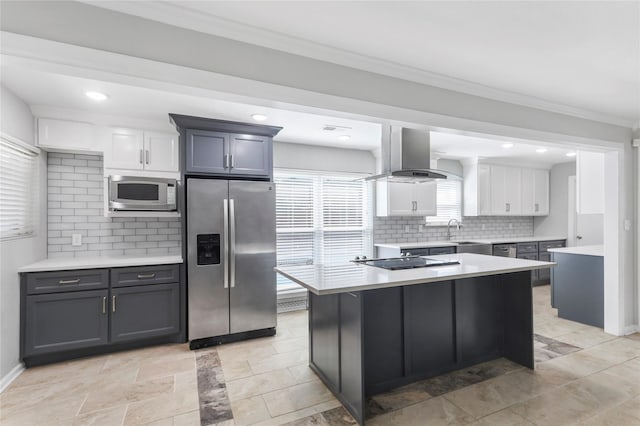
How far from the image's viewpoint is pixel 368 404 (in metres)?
2.34

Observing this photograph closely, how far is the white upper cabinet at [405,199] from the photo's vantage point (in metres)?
5.05

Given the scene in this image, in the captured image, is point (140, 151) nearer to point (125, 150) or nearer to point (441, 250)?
point (125, 150)

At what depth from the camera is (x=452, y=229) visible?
6.05 m

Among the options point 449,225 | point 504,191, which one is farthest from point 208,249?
point 504,191

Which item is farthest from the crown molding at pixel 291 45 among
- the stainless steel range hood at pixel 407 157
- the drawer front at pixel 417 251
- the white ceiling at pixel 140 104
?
the drawer front at pixel 417 251

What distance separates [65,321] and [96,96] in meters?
2.06

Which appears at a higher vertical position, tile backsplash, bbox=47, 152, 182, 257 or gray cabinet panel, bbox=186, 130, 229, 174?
gray cabinet panel, bbox=186, 130, 229, 174

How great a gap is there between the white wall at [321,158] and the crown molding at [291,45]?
250cm

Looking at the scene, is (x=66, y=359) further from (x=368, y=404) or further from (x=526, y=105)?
(x=526, y=105)

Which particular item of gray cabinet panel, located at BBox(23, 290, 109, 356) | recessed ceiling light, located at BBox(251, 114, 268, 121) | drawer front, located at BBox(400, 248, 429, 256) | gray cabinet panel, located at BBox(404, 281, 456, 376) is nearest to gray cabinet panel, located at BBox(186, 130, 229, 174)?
recessed ceiling light, located at BBox(251, 114, 268, 121)

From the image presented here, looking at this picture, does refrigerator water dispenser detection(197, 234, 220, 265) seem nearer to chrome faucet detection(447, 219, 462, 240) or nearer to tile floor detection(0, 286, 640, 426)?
tile floor detection(0, 286, 640, 426)

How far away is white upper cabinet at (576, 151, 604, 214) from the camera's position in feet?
13.1

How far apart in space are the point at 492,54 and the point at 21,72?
341cm

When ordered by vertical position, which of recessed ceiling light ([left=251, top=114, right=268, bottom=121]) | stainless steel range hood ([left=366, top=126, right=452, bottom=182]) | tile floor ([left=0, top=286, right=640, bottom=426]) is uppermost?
recessed ceiling light ([left=251, top=114, right=268, bottom=121])
